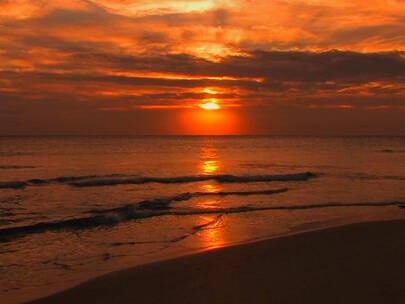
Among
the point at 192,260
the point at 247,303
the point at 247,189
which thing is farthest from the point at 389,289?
the point at 247,189

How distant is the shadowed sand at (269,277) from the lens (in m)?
7.53

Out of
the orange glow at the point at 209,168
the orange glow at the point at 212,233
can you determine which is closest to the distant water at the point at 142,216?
the orange glow at the point at 212,233

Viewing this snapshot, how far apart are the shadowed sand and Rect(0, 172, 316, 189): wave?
19888 mm

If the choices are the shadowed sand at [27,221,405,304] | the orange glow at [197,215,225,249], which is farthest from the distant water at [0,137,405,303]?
the shadowed sand at [27,221,405,304]

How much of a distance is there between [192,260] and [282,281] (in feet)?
8.21

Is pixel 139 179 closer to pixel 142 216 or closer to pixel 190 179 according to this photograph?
pixel 190 179

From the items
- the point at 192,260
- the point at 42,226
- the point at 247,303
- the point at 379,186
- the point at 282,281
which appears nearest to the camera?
the point at 247,303

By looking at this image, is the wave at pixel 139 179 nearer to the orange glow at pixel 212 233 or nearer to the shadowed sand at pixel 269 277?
the orange glow at pixel 212 233

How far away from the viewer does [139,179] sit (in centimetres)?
3219

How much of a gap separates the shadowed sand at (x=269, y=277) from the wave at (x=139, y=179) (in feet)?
65.2

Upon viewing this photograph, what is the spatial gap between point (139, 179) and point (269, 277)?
24.2m

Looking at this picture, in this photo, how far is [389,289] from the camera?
7.55 metres

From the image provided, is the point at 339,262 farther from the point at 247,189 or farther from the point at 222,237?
the point at 247,189

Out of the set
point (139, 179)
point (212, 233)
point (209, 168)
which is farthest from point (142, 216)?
point (209, 168)
